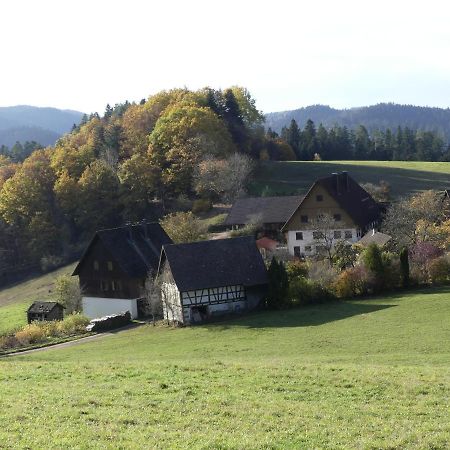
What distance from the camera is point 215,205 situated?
89.2m

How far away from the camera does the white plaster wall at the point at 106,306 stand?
53081mm

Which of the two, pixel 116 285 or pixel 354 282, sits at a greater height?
pixel 116 285

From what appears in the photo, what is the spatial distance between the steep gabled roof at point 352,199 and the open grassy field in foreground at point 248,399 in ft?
109

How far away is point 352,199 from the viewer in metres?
68.2

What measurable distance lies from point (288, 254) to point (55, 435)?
49.5 meters

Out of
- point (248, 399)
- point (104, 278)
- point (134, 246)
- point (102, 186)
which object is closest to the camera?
point (248, 399)

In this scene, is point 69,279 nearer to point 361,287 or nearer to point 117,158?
point 361,287

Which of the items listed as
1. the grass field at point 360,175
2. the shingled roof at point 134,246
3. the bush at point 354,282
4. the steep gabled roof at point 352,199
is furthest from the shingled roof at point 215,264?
the grass field at point 360,175

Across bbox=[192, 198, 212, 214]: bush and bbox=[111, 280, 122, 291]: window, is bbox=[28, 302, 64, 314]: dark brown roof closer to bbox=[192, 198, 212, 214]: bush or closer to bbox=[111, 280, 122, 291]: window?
bbox=[111, 280, 122, 291]: window

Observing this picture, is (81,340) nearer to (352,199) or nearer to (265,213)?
(352,199)

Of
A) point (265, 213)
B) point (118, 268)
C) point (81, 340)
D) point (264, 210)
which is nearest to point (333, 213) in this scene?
point (265, 213)

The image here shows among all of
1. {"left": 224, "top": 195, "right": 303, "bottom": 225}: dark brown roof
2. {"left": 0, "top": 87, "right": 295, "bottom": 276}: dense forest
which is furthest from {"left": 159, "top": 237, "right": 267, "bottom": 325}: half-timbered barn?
{"left": 0, "top": 87, "right": 295, "bottom": 276}: dense forest

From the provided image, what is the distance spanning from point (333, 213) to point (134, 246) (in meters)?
21.8

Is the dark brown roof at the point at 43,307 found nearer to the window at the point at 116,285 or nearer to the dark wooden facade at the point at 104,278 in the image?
the dark wooden facade at the point at 104,278
